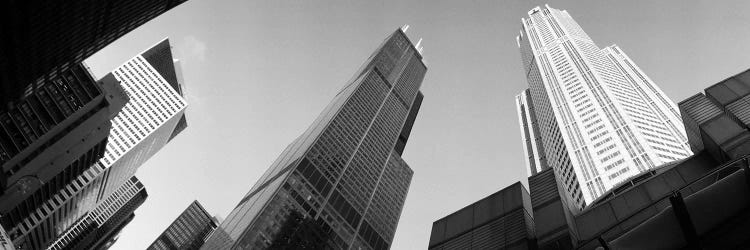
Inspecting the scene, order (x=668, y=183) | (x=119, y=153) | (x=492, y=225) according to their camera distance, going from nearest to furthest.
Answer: (x=668, y=183), (x=492, y=225), (x=119, y=153)

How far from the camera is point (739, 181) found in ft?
31.0

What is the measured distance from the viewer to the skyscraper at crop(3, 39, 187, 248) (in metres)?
120

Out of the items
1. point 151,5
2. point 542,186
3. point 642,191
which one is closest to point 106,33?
point 151,5

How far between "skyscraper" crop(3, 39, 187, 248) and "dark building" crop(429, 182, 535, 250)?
360ft

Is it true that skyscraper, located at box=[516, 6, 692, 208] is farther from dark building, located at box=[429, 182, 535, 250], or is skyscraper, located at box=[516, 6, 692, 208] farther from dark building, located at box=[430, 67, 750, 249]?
dark building, located at box=[430, 67, 750, 249]

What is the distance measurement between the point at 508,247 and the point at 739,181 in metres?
11.5

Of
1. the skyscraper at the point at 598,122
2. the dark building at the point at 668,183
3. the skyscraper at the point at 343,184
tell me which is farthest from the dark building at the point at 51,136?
the skyscraper at the point at 598,122

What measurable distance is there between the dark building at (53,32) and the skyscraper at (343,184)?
36.1 metres

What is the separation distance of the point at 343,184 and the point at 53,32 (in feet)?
263

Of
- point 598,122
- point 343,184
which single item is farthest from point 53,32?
point 598,122

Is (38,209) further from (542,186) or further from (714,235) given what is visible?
(714,235)

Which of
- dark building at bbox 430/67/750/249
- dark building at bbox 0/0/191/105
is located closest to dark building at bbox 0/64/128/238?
dark building at bbox 0/0/191/105

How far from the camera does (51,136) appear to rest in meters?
96.7

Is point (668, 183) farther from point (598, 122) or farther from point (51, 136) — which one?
point (598, 122)
